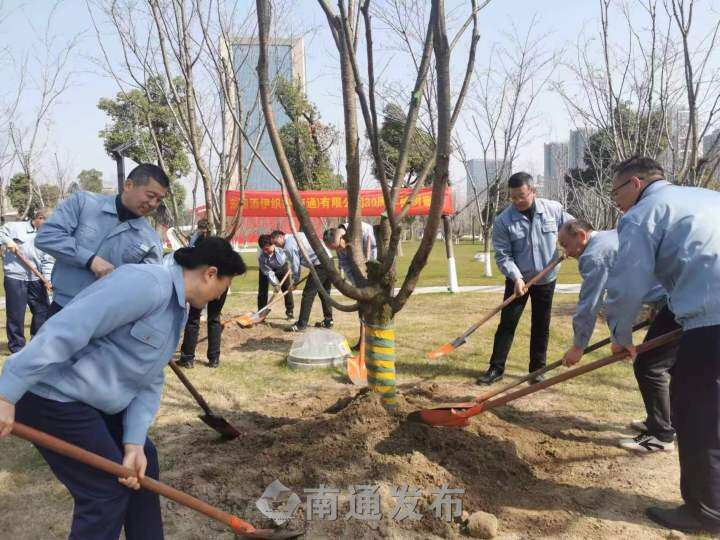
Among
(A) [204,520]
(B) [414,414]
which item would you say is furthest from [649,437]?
(A) [204,520]

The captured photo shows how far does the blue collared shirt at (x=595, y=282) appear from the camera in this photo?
11.2 feet

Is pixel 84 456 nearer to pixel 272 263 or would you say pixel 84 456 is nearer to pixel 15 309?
pixel 15 309

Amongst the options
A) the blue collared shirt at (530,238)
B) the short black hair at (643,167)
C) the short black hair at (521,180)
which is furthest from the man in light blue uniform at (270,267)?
the short black hair at (643,167)

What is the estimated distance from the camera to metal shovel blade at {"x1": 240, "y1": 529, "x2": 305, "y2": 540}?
2.34m

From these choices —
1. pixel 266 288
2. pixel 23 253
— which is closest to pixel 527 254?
pixel 266 288

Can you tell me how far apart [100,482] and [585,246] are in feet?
11.1

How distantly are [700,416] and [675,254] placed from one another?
0.76m

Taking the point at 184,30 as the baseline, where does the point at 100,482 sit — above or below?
below

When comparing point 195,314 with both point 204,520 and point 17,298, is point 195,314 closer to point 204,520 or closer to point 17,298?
point 17,298

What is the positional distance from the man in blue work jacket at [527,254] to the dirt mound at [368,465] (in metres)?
1.42

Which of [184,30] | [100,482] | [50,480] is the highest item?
[184,30]

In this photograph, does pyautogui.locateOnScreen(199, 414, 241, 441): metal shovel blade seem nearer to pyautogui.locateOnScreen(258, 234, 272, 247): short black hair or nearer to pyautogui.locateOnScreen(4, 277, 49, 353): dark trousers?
pyautogui.locateOnScreen(4, 277, 49, 353): dark trousers

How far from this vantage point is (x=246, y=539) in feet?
8.32
